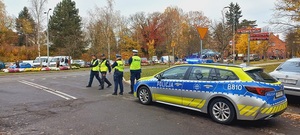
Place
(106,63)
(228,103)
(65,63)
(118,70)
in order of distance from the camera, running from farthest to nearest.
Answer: (65,63) → (106,63) → (118,70) → (228,103)

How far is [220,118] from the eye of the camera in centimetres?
577

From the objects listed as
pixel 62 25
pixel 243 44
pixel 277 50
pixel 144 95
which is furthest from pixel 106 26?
pixel 277 50

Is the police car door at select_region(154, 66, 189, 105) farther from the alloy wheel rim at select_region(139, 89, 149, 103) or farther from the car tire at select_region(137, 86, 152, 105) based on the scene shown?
the alloy wheel rim at select_region(139, 89, 149, 103)

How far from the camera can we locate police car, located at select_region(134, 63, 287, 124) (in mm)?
5281

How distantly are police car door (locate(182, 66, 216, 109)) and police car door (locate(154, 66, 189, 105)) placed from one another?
0.68 ft

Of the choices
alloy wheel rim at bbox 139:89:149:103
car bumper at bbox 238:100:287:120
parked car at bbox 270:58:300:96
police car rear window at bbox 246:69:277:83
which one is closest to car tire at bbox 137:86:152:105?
alloy wheel rim at bbox 139:89:149:103

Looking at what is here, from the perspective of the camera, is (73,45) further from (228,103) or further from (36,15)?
(228,103)

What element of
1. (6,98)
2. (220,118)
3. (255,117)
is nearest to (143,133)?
(220,118)

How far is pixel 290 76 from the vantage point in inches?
289

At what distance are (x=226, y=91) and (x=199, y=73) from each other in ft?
3.18

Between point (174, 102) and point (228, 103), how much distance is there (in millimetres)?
1667

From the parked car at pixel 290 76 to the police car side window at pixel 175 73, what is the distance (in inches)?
127

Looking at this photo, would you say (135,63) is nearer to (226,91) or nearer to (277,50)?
(226,91)

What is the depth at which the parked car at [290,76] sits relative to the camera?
23.6 feet
